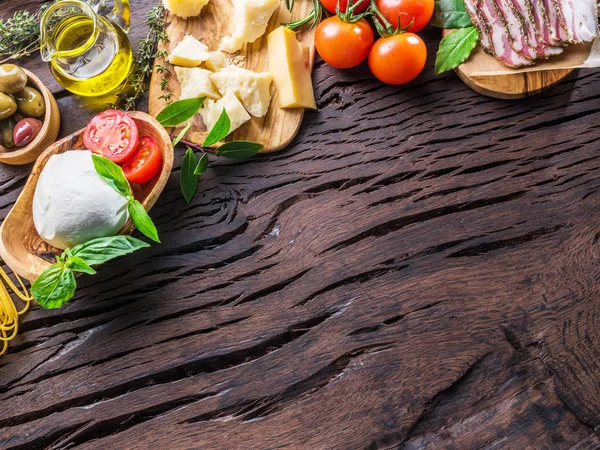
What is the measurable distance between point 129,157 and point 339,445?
0.92 m

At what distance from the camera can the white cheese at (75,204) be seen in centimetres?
141

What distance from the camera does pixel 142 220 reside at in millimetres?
1406

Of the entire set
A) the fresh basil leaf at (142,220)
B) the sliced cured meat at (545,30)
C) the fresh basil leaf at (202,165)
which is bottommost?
the fresh basil leaf at (142,220)

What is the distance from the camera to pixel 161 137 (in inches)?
59.6

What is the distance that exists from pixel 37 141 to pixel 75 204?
11.3 inches

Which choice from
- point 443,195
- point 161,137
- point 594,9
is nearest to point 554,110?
point 594,9

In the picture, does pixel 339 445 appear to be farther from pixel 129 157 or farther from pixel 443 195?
pixel 129 157

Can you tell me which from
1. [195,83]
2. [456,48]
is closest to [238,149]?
[195,83]

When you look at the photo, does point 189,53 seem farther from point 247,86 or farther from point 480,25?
point 480,25

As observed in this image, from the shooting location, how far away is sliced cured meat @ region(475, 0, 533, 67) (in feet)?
5.16

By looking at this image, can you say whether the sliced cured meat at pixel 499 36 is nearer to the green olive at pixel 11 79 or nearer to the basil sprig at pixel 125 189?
the basil sprig at pixel 125 189

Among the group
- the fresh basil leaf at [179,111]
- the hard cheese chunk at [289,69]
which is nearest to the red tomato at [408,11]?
the hard cheese chunk at [289,69]

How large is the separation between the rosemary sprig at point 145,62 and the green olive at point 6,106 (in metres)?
0.26

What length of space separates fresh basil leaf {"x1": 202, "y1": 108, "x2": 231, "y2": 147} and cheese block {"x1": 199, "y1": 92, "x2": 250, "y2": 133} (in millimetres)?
64
